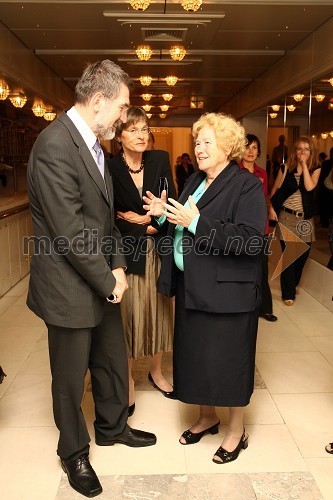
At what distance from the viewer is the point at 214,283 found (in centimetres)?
226

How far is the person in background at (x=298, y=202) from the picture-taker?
5066mm

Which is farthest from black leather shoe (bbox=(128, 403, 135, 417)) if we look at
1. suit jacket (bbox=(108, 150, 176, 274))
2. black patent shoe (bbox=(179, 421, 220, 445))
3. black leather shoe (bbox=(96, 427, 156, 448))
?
suit jacket (bbox=(108, 150, 176, 274))

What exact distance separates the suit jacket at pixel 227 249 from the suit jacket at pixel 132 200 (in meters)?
0.50

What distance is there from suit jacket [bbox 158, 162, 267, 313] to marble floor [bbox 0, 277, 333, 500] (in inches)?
33.0

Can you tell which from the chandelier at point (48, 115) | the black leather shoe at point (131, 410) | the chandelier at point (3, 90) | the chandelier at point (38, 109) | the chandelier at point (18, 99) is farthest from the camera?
the chandelier at point (48, 115)

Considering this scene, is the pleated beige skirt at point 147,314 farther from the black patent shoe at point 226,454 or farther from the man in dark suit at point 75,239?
the black patent shoe at point 226,454

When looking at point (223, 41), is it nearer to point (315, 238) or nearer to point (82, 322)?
point (315, 238)

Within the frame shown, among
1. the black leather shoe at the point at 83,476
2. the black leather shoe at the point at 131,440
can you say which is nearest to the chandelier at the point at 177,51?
the black leather shoe at the point at 131,440

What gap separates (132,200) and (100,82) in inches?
32.3

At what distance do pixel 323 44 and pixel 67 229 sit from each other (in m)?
4.72

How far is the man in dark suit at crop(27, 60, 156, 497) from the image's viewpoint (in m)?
1.97

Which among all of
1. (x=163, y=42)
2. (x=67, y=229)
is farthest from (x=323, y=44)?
(x=67, y=229)

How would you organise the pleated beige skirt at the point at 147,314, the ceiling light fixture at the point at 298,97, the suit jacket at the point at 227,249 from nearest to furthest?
the suit jacket at the point at 227,249 → the pleated beige skirt at the point at 147,314 → the ceiling light fixture at the point at 298,97
